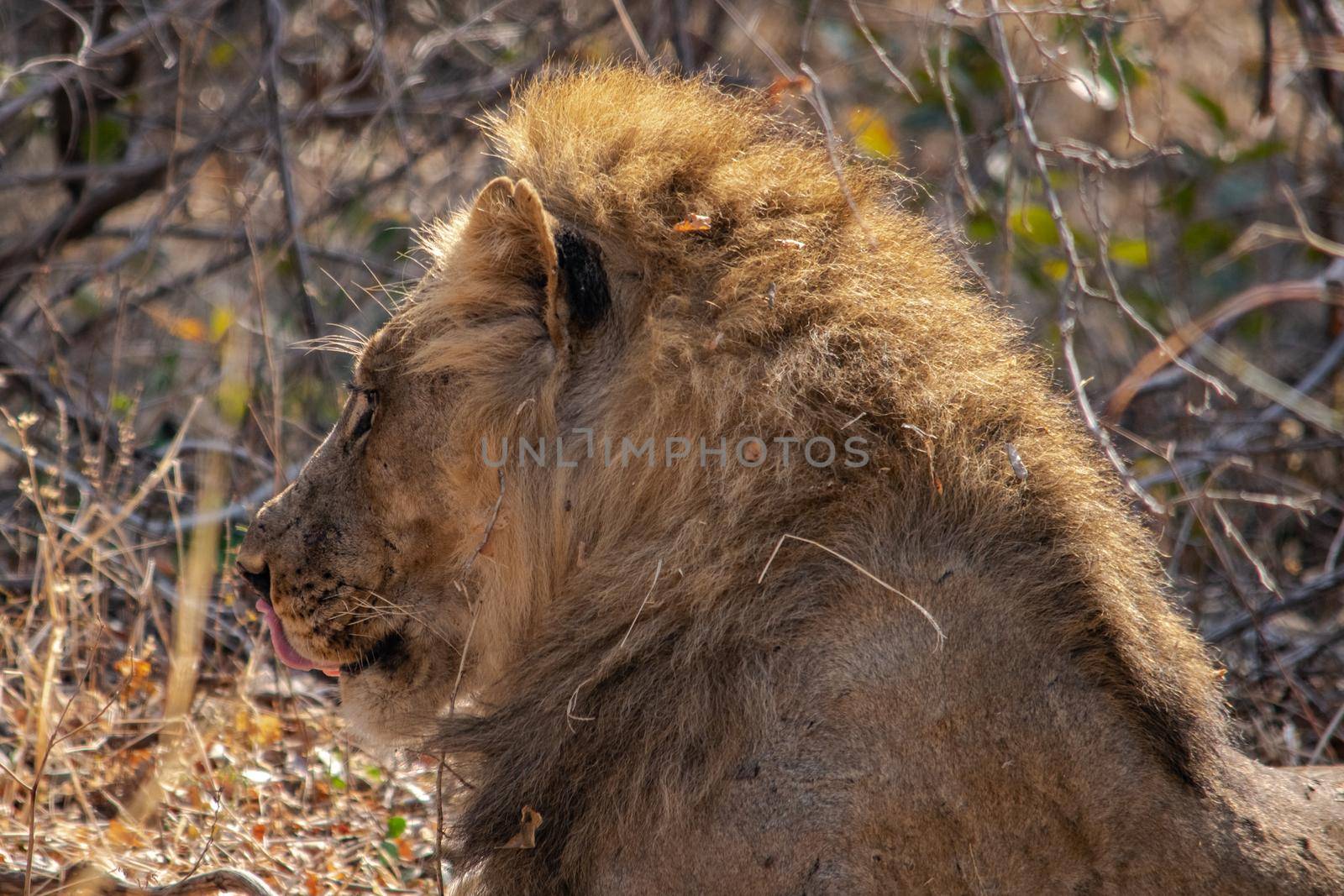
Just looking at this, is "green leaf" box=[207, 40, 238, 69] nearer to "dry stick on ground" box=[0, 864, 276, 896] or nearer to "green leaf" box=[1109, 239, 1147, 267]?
"green leaf" box=[1109, 239, 1147, 267]

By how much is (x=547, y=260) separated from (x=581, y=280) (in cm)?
8

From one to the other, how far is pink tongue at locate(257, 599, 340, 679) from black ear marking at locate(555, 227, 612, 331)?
103cm

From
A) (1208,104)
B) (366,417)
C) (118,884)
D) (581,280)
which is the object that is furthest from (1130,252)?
(118,884)

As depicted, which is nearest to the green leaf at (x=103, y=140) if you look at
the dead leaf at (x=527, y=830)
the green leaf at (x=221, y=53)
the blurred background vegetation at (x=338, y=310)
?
the blurred background vegetation at (x=338, y=310)

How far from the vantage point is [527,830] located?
246cm

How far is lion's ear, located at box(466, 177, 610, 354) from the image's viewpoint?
2.52 meters

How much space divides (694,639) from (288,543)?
1.00 metres

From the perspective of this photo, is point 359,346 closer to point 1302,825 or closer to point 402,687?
point 402,687

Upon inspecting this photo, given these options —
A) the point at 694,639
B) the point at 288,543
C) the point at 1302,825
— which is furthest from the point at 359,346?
the point at 1302,825

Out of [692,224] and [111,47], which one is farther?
[111,47]

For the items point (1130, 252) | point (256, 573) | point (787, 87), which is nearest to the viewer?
point (256, 573)

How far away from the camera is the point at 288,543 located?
2.91 m

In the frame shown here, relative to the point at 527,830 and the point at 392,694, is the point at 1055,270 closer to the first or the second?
the point at 392,694

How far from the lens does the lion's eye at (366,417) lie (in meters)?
2.84
